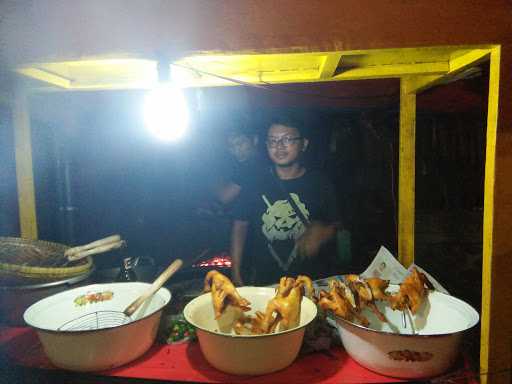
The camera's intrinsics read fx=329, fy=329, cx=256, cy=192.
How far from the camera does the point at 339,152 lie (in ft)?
19.2

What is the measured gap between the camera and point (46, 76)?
7.58ft

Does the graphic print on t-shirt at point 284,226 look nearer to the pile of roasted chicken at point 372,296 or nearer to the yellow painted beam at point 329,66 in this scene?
the yellow painted beam at point 329,66

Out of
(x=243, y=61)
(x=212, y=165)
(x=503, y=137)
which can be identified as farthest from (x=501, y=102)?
(x=212, y=165)

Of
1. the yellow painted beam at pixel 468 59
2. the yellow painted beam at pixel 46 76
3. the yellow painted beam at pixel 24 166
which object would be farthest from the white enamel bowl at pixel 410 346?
the yellow painted beam at pixel 24 166

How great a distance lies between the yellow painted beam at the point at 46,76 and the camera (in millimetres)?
2140

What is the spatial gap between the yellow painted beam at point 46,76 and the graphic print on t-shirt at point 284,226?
2040 mm

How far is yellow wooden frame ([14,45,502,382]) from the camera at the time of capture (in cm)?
152

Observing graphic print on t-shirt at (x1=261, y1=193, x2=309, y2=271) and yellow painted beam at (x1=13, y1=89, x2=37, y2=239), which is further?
graphic print on t-shirt at (x1=261, y1=193, x2=309, y2=271)

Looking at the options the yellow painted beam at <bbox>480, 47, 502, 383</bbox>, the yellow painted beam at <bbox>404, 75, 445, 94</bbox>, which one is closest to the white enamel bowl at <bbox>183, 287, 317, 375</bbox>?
the yellow painted beam at <bbox>480, 47, 502, 383</bbox>

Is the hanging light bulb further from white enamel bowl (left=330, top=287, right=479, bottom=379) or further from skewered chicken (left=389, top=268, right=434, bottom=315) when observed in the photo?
skewered chicken (left=389, top=268, right=434, bottom=315)

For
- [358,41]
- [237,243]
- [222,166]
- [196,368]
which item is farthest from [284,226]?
[222,166]

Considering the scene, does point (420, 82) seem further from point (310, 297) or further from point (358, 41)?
point (310, 297)

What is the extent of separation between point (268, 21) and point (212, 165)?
3815 mm

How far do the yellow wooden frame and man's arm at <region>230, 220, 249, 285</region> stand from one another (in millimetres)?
1484
